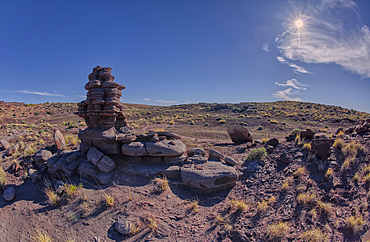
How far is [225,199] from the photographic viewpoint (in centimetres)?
660

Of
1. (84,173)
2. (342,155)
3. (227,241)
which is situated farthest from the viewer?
(84,173)

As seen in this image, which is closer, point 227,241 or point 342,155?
point 227,241

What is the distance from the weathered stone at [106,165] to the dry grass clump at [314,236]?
7.55 metres

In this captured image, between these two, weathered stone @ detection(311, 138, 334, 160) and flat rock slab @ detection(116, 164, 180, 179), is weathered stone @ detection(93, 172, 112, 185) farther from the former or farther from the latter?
weathered stone @ detection(311, 138, 334, 160)

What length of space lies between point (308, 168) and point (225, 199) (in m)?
3.69

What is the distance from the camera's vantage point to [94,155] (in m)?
7.77

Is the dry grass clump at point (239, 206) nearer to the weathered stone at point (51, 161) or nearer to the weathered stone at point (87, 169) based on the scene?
the weathered stone at point (87, 169)

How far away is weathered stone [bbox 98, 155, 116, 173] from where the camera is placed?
24.4ft

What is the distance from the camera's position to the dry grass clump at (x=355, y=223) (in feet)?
12.6

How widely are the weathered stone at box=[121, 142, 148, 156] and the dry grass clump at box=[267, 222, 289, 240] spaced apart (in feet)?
19.3

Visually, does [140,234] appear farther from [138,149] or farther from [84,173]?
[84,173]

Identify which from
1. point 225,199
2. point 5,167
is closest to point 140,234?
point 225,199

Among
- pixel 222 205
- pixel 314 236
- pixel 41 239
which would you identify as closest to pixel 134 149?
pixel 41 239

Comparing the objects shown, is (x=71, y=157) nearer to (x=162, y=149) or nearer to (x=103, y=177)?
(x=103, y=177)
